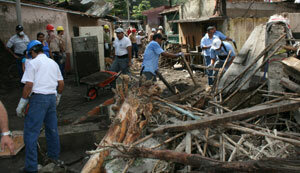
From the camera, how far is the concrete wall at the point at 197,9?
1373cm

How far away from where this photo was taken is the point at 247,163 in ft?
8.67

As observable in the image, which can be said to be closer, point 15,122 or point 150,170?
point 150,170

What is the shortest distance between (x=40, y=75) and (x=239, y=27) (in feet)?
35.9

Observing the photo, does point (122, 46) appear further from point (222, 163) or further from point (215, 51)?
point (222, 163)

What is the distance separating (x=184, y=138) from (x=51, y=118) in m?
2.22

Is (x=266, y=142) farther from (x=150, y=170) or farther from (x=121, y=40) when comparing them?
(x=121, y=40)

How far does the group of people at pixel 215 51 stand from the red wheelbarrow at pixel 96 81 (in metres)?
2.96

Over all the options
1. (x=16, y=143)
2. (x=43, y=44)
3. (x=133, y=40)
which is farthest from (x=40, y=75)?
(x=133, y=40)

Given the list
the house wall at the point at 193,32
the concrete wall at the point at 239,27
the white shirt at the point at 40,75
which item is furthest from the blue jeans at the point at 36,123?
the house wall at the point at 193,32

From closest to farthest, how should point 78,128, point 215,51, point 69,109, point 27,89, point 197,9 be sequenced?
1. point 27,89
2. point 78,128
3. point 69,109
4. point 215,51
5. point 197,9

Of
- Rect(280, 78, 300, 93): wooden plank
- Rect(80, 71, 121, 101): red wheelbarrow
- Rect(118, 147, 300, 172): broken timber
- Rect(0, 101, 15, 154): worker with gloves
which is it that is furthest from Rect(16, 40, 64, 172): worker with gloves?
Rect(280, 78, 300, 93): wooden plank

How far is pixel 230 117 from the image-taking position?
11.8ft

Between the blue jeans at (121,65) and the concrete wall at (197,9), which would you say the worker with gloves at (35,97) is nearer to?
the blue jeans at (121,65)

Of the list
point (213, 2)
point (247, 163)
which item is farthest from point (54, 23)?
point (247, 163)
